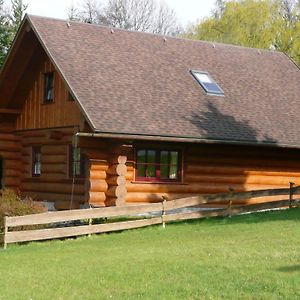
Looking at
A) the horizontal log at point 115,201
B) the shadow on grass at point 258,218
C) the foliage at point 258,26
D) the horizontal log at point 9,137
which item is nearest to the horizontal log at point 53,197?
the horizontal log at point 115,201

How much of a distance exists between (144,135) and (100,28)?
23.1ft

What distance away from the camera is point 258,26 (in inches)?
2013

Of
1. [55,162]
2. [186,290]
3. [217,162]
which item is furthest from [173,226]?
[186,290]

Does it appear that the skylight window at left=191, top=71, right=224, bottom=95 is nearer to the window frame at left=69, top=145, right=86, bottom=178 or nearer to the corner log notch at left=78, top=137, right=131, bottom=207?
the corner log notch at left=78, top=137, right=131, bottom=207

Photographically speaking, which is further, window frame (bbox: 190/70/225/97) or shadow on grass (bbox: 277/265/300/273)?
window frame (bbox: 190/70/225/97)

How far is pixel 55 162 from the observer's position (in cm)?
2631

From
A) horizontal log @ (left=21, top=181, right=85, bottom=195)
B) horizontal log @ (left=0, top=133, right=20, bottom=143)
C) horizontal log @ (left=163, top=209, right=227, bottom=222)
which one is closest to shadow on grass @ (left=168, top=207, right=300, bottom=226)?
horizontal log @ (left=163, top=209, right=227, bottom=222)

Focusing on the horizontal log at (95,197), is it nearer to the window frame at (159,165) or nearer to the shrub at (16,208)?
the window frame at (159,165)

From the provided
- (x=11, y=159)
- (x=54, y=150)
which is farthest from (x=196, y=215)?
(x=11, y=159)

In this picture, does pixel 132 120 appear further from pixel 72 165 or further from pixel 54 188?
pixel 54 188

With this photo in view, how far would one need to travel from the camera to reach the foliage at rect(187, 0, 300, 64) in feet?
164

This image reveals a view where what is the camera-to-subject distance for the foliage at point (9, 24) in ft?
146

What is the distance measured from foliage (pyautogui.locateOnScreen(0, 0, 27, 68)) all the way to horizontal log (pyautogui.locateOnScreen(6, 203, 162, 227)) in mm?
24470

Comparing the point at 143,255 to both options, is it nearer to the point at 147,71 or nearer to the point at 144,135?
the point at 144,135
